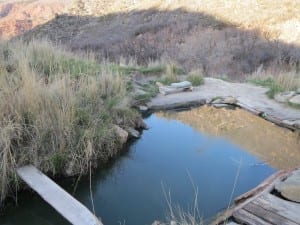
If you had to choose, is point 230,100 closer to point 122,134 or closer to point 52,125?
point 122,134

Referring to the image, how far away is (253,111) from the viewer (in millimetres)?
6211

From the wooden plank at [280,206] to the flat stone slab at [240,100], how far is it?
2.71 metres

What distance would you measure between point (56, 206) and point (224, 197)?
167 centimetres

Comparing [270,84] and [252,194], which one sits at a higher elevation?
[270,84]

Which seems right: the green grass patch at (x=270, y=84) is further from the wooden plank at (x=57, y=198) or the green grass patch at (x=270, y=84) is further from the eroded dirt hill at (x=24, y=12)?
the eroded dirt hill at (x=24, y=12)

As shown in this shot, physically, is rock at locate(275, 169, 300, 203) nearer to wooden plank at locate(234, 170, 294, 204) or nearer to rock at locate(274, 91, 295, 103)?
wooden plank at locate(234, 170, 294, 204)

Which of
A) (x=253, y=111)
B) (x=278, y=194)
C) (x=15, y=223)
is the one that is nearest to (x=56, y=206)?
(x=15, y=223)

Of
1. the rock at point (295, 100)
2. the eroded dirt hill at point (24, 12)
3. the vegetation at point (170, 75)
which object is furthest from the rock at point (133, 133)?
the eroded dirt hill at point (24, 12)

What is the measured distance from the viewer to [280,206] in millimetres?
3051

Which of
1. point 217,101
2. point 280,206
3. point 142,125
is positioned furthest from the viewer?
point 217,101

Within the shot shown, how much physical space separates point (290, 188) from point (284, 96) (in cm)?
371

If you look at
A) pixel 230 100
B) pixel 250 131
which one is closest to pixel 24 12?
pixel 230 100

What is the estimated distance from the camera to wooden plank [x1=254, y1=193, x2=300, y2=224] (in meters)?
2.90

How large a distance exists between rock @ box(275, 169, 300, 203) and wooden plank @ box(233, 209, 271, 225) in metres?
0.49
